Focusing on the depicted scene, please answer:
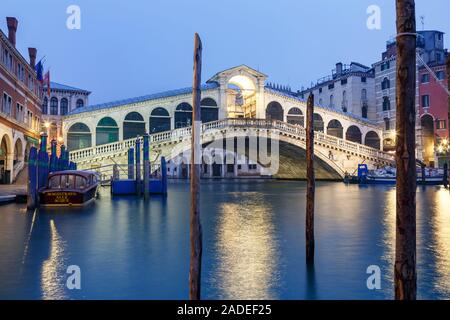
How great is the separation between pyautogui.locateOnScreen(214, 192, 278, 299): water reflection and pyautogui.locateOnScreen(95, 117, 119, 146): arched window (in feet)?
87.6

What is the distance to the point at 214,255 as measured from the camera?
779 centimetres

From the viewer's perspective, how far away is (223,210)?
604 inches

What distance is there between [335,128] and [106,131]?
2443 centimetres

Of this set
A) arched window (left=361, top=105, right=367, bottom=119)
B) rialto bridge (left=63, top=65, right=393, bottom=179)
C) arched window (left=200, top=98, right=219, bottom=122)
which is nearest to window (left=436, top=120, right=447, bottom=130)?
rialto bridge (left=63, top=65, right=393, bottom=179)

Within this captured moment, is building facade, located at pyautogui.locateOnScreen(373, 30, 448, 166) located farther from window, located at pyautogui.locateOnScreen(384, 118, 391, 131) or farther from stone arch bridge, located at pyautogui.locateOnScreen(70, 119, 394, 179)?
stone arch bridge, located at pyautogui.locateOnScreen(70, 119, 394, 179)

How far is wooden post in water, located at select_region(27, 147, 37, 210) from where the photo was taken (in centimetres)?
1426

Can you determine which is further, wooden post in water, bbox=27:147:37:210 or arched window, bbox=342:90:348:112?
arched window, bbox=342:90:348:112

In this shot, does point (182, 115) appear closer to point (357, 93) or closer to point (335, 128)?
point (335, 128)

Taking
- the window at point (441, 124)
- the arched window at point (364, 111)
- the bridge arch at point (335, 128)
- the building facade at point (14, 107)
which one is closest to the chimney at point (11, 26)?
the building facade at point (14, 107)

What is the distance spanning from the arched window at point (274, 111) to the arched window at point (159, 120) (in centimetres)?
1073

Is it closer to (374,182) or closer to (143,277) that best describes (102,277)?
(143,277)

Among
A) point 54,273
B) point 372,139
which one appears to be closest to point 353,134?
point 372,139
